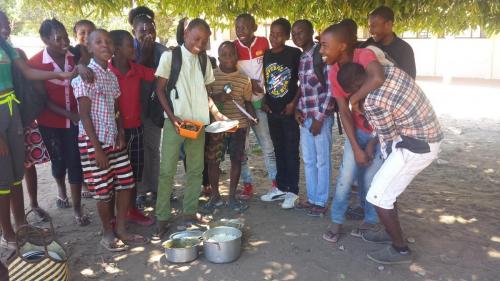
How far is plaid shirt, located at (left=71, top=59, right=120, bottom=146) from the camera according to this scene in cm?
329

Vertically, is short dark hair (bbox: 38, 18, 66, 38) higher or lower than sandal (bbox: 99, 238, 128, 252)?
higher

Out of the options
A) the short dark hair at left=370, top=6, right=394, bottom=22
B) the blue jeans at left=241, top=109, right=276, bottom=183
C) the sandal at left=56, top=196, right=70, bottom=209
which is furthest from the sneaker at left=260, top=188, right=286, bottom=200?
the sandal at left=56, top=196, right=70, bottom=209

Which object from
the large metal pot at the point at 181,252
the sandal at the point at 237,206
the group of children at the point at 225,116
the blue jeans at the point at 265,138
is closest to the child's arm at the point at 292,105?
the group of children at the point at 225,116

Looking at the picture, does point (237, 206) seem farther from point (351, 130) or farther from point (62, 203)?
point (62, 203)

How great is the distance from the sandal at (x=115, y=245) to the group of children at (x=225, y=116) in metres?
0.02

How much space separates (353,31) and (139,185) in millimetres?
2714

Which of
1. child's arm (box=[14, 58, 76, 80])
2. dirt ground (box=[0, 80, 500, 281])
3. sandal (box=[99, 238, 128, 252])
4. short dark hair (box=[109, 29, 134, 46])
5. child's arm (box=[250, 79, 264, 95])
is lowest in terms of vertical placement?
dirt ground (box=[0, 80, 500, 281])

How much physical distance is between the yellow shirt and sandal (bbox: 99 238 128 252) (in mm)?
1201

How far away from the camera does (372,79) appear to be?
2.97 meters

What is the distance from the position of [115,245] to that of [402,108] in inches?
101

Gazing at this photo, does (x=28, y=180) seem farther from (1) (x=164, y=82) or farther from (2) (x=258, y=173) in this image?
(2) (x=258, y=173)

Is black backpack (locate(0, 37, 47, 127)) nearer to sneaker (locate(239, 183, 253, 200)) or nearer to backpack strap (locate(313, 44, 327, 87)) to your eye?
sneaker (locate(239, 183, 253, 200))

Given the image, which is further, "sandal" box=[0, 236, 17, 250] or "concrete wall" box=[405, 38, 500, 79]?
"concrete wall" box=[405, 38, 500, 79]

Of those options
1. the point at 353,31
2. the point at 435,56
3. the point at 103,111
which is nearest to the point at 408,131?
the point at 353,31
